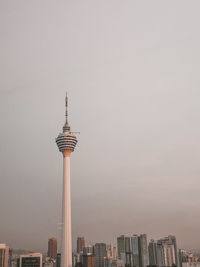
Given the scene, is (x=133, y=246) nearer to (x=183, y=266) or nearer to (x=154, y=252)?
(x=154, y=252)

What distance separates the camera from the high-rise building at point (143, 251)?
13700 centimetres

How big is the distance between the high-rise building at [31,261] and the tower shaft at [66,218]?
36.3 metres

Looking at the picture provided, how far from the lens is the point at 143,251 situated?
141 meters

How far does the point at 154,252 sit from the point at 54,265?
5197cm

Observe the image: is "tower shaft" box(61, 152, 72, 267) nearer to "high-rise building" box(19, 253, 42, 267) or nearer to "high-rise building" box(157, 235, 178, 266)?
"high-rise building" box(19, 253, 42, 267)

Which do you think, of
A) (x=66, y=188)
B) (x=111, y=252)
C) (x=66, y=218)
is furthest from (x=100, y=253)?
(x=66, y=188)

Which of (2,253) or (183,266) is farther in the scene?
(183,266)

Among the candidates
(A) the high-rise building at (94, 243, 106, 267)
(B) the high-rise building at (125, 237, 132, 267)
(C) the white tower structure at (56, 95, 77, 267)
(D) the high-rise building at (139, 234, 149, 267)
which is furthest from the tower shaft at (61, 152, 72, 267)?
(A) the high-rise building at (94, 243, 106, 267)

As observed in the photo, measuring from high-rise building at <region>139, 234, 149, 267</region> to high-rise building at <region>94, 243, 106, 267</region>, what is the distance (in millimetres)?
18427

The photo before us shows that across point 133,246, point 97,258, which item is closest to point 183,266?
point 133,246

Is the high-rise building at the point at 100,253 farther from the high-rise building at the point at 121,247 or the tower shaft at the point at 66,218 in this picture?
the tower shaft at the point at 66,218

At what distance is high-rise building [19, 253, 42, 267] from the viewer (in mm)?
118875

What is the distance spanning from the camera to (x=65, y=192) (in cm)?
9331

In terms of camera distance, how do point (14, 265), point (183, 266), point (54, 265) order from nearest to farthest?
point (183, 266)
point (14, 265)
point (54, 265)
